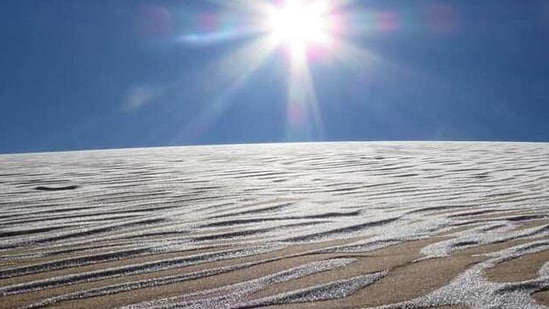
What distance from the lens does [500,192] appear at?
5.04 metres

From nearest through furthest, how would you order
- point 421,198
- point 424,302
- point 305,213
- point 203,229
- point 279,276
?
1. point 424,302
2. point 279,276
3. point 203,229
4. point 305,213
5. point 421,198

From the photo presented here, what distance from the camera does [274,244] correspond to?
3.08 m

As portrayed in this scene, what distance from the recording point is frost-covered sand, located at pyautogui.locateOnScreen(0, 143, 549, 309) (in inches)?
87.5

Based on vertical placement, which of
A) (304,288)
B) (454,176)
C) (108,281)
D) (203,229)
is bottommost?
(304,288)

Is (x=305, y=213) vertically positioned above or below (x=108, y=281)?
above

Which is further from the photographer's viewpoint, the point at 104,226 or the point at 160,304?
the point at 104,226

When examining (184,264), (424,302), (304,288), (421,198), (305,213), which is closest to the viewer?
(424,302)

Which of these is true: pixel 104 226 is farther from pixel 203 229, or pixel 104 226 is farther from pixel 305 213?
pixel 305 213

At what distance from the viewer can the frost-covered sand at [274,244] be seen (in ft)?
7.29

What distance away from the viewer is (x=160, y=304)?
2.13 metres

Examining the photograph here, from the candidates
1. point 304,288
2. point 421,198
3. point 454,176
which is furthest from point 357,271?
point 454,176

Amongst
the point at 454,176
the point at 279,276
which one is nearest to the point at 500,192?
the point at 454,176

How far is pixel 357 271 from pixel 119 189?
3.22 metres

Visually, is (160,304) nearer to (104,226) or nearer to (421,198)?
(104,226)
